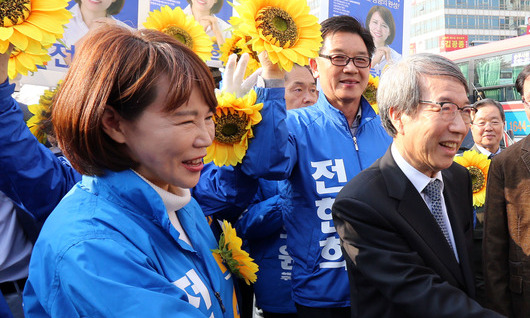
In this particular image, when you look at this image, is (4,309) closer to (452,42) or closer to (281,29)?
(281,29)

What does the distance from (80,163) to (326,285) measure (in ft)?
4.22

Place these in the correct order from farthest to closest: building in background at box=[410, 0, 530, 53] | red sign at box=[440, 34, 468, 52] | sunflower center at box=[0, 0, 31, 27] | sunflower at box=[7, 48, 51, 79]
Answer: building in background at box=[410, 0, 530, 53]
red sign at box=[440, 34, 468, 52]
sunflower at box=[7, 48, 51, 79]
sunflower center at box=[0, 0, 31, 27]

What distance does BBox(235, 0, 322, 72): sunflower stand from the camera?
1.70 m

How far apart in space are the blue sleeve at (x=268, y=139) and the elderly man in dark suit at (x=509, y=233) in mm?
1451

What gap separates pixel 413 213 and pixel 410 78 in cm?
52

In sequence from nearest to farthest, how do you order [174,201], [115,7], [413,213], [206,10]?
[174,201], [413,213], [115,7], [206,10]

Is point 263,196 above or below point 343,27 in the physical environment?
below

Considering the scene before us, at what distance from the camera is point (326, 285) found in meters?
2.03

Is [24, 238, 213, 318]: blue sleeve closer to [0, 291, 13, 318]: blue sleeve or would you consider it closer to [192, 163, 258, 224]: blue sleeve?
[0, 291, 13, 318]: blue sleeve

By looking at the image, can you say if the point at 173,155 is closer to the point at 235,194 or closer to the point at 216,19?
the point at 235,194

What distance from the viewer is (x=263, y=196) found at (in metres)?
2.62

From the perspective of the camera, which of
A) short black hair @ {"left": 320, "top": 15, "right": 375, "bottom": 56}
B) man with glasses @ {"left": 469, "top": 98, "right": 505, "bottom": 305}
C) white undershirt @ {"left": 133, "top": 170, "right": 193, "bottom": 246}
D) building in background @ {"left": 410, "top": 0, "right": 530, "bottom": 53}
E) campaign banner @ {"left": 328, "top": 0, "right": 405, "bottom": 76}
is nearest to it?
white undershirt @ {"left": 133, "top": 170, "right": 193, "bottom": 246}

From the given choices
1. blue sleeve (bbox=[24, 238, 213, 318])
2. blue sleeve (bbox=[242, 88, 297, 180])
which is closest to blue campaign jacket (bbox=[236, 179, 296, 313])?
blue sleeve (bbox=[242, 88, 297, 180])

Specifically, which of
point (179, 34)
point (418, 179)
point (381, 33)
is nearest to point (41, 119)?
point (179, 34)
